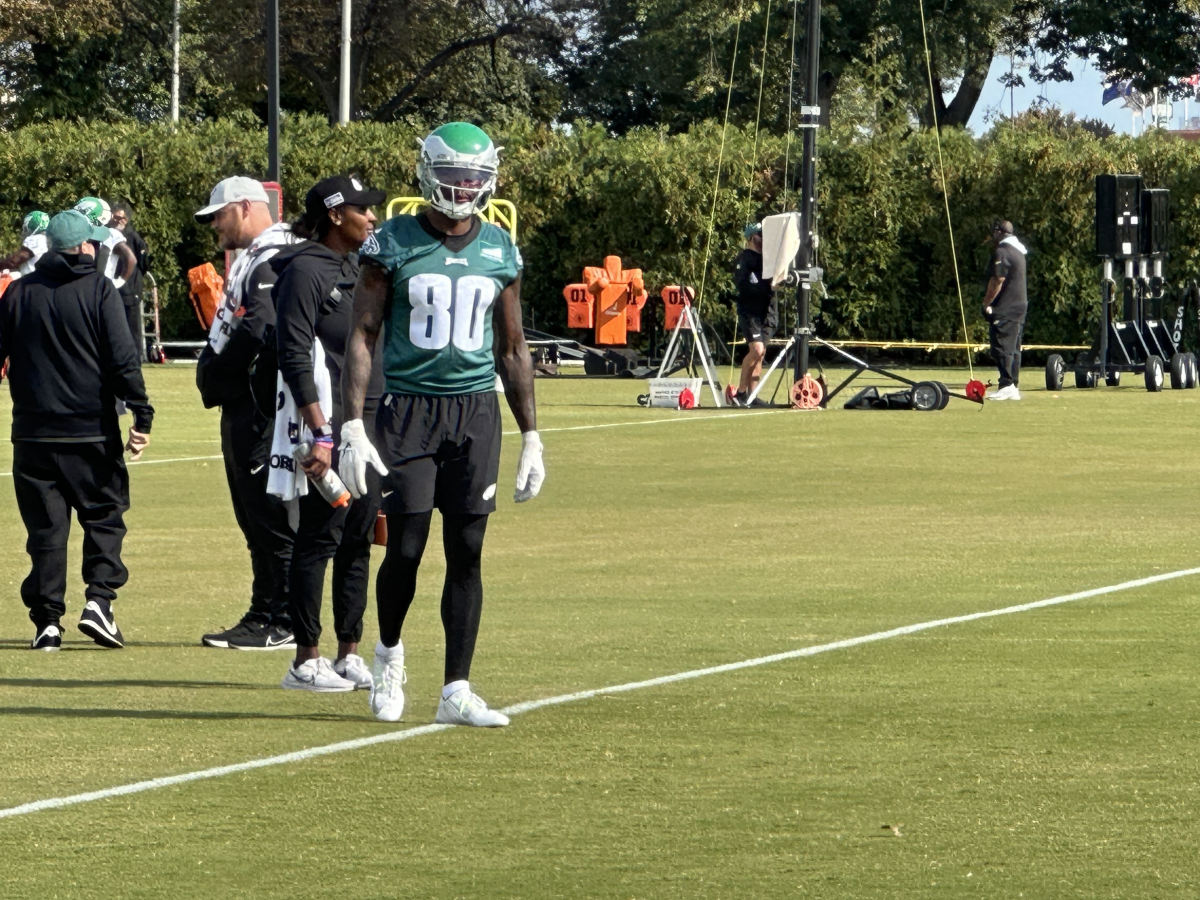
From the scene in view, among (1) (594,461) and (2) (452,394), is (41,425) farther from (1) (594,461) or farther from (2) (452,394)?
(1) (594,461)

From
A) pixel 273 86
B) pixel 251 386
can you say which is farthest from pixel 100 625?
pixel 273 86

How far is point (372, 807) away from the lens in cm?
648

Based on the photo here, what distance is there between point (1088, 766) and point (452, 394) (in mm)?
2283

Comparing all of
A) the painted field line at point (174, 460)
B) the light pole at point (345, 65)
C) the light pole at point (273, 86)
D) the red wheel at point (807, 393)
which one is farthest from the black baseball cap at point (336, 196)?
the light pole at point (345, 65)

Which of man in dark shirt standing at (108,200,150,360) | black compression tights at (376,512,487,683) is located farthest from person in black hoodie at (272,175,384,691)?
man in dark shirt standing at (108,200,150,360)

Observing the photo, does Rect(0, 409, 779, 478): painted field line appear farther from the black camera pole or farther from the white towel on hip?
the white towel on hip

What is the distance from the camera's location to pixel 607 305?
3366 cm

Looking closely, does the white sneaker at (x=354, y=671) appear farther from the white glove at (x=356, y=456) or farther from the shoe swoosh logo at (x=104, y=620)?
the shoe swoosh logo at (x=104, y=620)

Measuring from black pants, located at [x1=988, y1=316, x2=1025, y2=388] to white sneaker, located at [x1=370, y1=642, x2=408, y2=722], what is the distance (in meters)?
19.5

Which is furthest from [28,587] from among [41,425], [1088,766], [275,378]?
[1088,766]

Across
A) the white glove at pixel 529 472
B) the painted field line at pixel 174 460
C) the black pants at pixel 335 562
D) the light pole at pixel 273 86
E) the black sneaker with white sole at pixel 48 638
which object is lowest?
the painted field line at pixel 174 460

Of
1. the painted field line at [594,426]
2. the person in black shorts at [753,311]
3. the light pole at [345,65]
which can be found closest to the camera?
the painted field line at [594,426]

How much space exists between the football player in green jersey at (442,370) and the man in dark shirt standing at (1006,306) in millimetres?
19443

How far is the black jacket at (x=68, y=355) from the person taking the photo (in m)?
9.95
